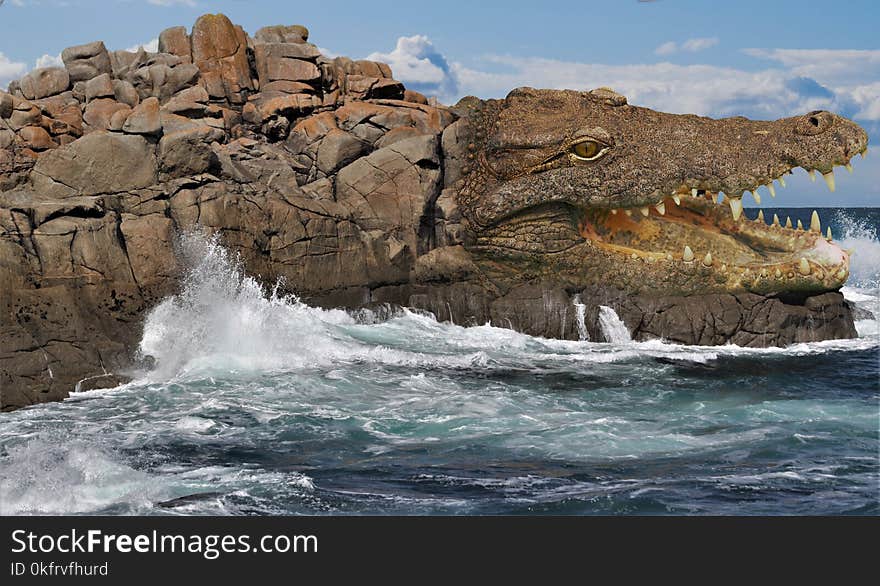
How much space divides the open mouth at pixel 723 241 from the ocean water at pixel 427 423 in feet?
3.34

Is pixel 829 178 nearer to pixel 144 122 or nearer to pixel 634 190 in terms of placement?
pixel 634 190

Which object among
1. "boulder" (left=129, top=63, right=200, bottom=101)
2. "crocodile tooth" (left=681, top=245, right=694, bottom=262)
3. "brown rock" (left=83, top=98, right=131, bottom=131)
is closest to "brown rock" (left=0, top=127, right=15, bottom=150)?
"brown rock" (left=83, top=98, right=131, bottom=131)

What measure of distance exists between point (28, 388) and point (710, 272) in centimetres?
901

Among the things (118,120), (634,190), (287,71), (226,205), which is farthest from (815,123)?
(118,120)

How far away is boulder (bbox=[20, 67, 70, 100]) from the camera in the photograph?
57.0 ft

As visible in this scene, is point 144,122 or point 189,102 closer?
point 144,122

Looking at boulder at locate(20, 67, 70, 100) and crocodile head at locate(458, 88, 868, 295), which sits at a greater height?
boulder at locate(20, 67, 70, 100)

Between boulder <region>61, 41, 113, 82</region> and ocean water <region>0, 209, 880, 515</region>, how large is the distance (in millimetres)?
5460

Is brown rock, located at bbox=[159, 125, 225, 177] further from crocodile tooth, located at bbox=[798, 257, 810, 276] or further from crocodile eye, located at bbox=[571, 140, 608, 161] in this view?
crocodile tooth, located at bbox=[798, 257, 810, 276]

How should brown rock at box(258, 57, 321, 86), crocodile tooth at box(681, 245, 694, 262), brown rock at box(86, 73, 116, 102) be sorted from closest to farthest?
crocodile tooth at box(681, 245, 694, 262)
brown rock at box(86, 73, 116, 102)
brown rock at box(258, 57, 321, 86)

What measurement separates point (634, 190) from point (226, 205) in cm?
562

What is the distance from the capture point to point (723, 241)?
1602 cm

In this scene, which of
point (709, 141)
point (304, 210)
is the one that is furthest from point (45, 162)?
point (709, 141)

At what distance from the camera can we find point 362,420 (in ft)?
35.9
